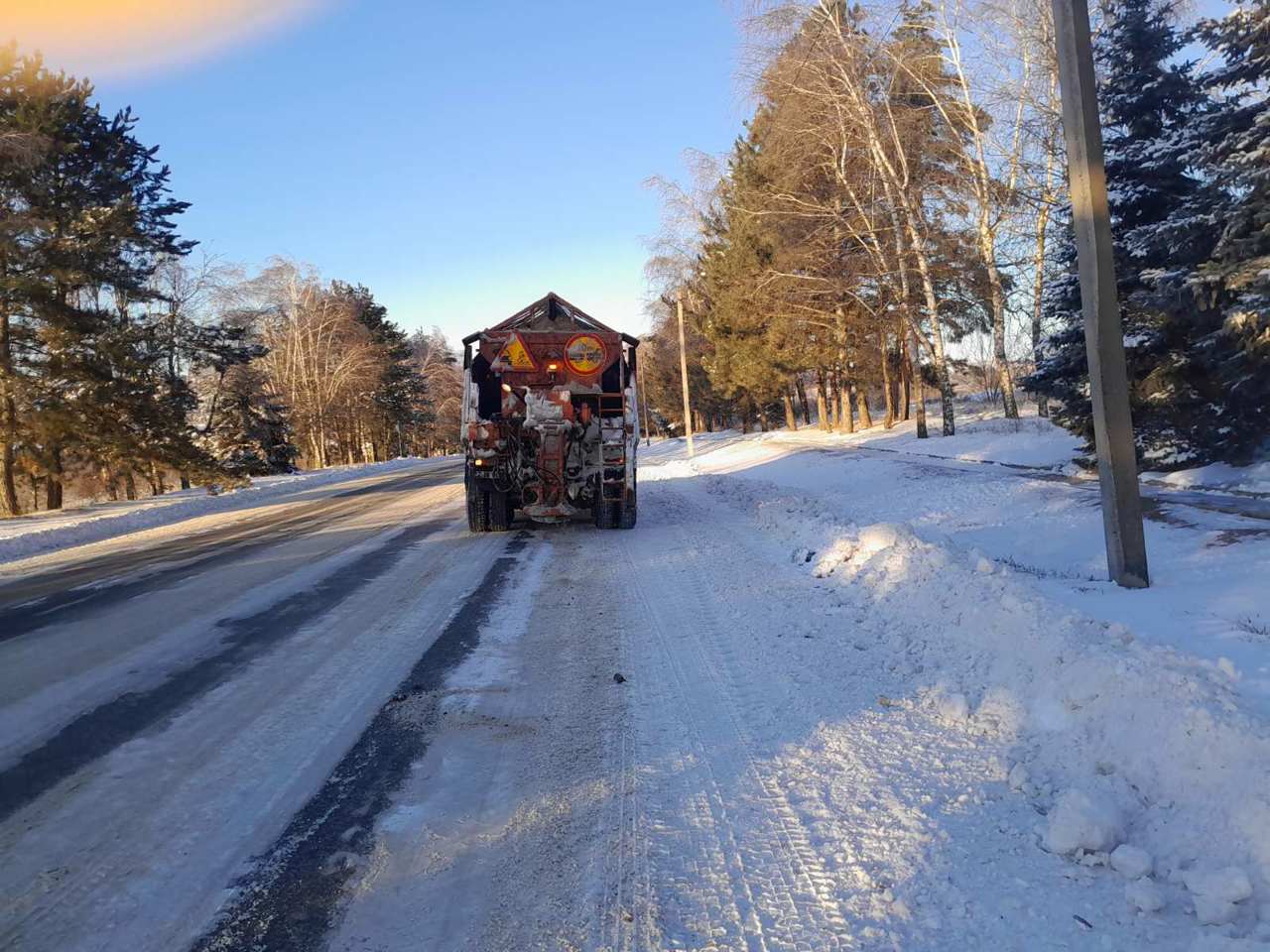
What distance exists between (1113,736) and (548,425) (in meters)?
8.68

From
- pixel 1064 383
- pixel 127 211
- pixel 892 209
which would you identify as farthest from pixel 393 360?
pixel 1064 383

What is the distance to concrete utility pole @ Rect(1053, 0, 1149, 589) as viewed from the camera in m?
5.86

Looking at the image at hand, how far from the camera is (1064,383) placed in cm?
1262

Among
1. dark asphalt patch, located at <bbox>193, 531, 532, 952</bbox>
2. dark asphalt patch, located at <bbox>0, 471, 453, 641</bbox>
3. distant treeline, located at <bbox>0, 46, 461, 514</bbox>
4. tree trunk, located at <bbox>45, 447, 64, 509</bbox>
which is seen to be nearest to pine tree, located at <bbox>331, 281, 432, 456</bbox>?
distant treeline, located at <bbox>0, 46, 461, 514</bbox>

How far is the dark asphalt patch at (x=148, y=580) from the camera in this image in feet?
25.9

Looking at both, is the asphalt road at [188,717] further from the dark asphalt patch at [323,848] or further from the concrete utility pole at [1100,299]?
the concrete utility pole at [1100,299]

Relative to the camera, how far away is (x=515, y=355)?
11797mm

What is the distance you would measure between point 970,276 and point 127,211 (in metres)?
24.4

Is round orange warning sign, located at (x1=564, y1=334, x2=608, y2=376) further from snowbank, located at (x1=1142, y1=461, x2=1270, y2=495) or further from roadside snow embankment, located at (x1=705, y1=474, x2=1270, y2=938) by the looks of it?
snowbank, located at (x1=1142, y1=461, x2=1270, y2=495)

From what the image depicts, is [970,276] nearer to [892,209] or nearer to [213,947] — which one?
[892,209]

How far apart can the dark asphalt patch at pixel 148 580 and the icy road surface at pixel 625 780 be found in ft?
2.82

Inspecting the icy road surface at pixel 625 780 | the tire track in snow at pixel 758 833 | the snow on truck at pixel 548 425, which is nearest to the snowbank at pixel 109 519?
the snow on truck at pixel 548 425

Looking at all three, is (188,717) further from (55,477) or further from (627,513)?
(55,477)

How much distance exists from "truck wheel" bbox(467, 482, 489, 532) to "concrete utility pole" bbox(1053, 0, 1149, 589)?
8.42 meters
